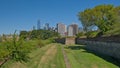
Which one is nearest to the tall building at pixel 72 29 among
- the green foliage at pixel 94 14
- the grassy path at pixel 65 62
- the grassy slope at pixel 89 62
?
the green foliage at pixel 94 14

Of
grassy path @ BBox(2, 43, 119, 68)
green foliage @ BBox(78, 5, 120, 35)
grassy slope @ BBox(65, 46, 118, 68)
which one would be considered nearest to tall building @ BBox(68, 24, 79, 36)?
green foliage @ BBox(78, 5, 120, 35)

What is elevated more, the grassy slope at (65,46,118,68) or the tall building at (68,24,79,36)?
the tall building at (68,24,79,36)

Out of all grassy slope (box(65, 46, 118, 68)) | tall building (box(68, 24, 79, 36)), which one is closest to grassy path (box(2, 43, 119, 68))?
grassy slope (box(65, 46, 118, 68))

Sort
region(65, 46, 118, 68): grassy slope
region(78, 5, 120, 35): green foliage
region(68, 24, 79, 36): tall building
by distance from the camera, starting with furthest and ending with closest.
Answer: region(68, 24, 79, 36): tall building < region(78, 5, 120, 35): green foliage < region(65, 46, 118, 68): grassy slope

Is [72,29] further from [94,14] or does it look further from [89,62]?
[89,62]

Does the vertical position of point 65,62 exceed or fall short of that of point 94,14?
it falls short

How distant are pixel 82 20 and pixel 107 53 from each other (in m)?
43.5

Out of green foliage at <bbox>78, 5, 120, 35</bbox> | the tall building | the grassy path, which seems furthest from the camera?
the tall building

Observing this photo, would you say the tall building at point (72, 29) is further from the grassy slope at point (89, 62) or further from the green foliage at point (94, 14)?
the grassy slope at point (89, 62)

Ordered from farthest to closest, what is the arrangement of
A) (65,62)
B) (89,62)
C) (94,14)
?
(94,14), (65,62), (89,62)

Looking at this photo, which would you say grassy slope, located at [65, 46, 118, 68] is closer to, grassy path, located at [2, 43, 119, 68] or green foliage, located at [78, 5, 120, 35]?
grassy path, located at [2, 43, 119, 68]

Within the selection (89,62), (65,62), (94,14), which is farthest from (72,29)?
(89,62)

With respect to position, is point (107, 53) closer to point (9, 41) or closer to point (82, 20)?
point (9, 41)

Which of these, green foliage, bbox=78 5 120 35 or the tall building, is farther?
the tall building
